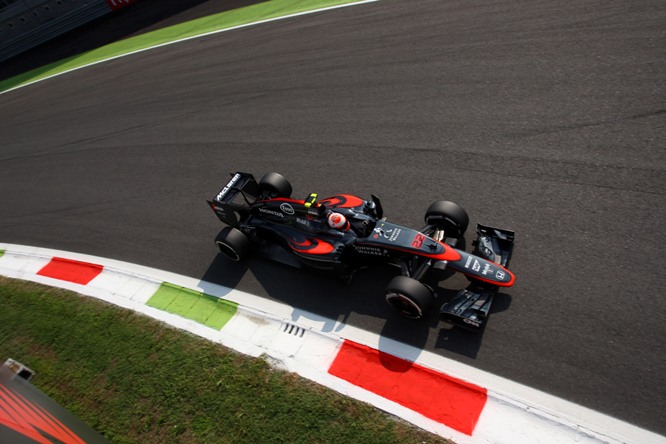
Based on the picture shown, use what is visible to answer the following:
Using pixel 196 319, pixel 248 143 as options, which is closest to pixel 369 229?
pixel 196 319

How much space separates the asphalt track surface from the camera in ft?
18.9

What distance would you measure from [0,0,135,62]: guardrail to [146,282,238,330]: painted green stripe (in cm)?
2014

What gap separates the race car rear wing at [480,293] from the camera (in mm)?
5781

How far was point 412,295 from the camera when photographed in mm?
5746

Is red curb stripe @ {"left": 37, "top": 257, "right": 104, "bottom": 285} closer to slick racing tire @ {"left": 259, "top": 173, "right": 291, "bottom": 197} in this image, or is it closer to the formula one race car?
the formula one race car

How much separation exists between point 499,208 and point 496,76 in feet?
12.1

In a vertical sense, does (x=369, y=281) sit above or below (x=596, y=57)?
below

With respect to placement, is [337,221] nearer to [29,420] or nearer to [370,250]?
[370,250]

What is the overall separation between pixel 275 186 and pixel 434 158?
319 centimetres

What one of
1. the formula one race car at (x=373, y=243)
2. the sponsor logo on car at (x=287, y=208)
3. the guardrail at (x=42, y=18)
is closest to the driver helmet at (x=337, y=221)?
the formula one race car at (x=373, y=243)

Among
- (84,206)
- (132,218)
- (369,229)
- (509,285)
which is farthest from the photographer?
(84,206)

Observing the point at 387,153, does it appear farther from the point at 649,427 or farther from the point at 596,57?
the point at 649,427

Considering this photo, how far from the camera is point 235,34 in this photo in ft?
48.2

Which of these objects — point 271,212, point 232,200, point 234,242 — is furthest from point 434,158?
point 234,242
